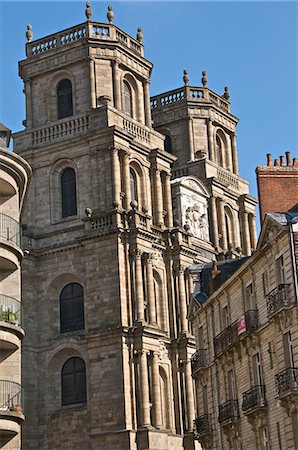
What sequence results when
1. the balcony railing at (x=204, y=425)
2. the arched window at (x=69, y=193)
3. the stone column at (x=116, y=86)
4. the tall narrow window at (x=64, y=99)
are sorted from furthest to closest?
1. the tall narrow window at (x=64, y=99)
2. the stone column at (x=116, y=86)
3. the arched window at (x=69, y=193)
4. the balcony railing at (x=204, y=425)

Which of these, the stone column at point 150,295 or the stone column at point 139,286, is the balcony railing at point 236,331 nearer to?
the stone column at point 139,286

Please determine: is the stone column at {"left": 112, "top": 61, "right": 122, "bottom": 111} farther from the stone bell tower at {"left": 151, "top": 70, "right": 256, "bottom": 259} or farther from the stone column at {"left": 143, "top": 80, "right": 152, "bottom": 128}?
the stone bell tower at {"left": 151, "top": 70, "right": 256, "bottom": 259}

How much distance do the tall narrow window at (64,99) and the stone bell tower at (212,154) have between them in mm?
8774

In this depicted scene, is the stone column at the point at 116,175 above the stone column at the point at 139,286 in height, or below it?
above

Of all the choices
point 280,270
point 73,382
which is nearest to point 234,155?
point 73,382

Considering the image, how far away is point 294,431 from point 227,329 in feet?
24.0

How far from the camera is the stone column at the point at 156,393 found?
155ft

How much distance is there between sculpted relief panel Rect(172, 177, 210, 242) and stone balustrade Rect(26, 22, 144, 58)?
806 cm

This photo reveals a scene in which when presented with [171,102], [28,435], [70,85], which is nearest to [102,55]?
[70,85]

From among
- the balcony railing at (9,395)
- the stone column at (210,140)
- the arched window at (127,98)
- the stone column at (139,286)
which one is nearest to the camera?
the balcony railing at (9,395)

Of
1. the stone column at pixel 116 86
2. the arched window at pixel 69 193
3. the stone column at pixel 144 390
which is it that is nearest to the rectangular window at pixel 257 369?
the stone column at pixel 144 390

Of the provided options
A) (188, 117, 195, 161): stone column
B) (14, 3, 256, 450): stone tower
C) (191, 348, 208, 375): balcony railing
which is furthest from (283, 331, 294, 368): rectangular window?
(188, 117, 195, 161): stone column

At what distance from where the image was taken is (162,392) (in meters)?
49.2

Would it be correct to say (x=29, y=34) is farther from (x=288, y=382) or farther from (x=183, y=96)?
(x=288, y=382)
